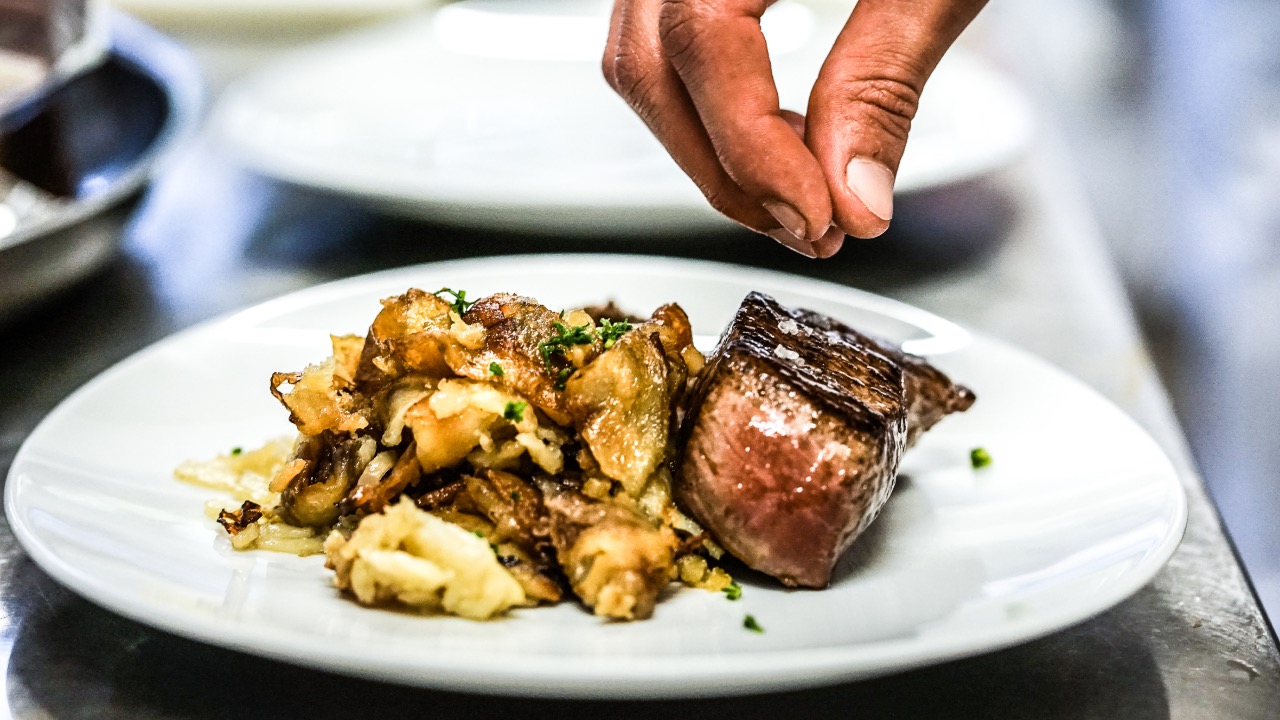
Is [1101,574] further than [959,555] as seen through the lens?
No

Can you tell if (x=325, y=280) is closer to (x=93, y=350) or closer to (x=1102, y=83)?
A: (x=93, y=350)

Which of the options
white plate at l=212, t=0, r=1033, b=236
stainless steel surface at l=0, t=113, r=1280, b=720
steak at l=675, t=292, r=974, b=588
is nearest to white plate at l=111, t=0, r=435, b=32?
white plate at l=212, t=0, r=1033, b=236

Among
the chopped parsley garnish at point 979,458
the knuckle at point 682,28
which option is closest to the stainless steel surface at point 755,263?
the chopped parsley garnish at point 979,458

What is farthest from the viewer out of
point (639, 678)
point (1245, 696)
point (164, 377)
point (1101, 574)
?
point (164, 377)

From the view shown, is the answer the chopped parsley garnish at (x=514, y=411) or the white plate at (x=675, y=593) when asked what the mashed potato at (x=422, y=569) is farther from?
the chopped parsley garnish at (x=514, y=411)

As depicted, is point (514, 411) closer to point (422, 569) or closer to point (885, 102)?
point (422, 569)

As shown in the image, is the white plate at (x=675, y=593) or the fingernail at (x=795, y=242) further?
the fingernail at (x=795, y=242)

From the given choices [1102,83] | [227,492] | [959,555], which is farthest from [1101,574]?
[1102,83]
